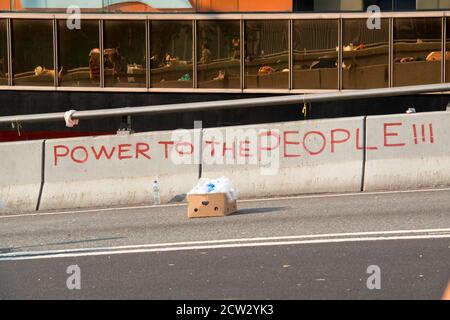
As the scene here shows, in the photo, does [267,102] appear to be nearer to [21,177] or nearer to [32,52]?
[21,177]

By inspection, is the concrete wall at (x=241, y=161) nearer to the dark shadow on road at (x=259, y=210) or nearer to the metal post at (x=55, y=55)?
the dark shadow on road at (x=259, y=210)

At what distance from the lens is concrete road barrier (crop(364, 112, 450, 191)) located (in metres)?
15.7

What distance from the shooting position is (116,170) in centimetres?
1625

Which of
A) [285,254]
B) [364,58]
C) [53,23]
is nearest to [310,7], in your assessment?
[364,58]

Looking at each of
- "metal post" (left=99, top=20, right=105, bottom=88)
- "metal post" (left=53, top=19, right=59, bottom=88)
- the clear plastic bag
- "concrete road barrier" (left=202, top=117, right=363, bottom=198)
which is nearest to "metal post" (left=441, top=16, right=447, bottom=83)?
"metal post" (left=99, top=20, right=105, bottom=88)

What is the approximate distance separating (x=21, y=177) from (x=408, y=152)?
213 inches

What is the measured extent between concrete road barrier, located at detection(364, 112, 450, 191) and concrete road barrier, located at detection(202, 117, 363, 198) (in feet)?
0.67

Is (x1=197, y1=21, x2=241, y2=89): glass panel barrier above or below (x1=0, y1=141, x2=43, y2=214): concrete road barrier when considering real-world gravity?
above

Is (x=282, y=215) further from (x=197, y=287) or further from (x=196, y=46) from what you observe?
(x=196, y=46)
